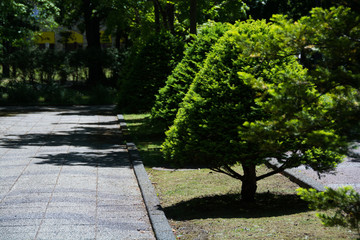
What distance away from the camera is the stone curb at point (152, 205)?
577 centimetres

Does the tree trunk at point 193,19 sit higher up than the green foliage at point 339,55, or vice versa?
the tree trunk at point 193,19

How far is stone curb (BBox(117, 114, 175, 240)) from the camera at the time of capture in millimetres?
5766

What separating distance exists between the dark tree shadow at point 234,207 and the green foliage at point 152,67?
7535 millimetres

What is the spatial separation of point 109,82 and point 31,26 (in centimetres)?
599

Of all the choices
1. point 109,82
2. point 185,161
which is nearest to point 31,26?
point 109,82

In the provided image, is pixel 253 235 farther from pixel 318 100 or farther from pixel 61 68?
pixel 61 68

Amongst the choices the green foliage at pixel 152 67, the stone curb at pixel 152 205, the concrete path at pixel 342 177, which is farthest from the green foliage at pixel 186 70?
the concrete path at pixel 342 177

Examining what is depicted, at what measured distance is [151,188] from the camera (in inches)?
312

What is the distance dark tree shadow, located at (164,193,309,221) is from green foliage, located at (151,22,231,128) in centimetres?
204

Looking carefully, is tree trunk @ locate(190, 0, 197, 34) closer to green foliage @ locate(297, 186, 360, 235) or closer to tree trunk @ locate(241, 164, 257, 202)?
tree trunk @ locate(241, 164, 257, 202)

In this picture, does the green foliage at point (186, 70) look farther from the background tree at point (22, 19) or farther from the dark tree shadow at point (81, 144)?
the background tree at point (22, 19)

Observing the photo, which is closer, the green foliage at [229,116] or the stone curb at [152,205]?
the stone curb at [152,205]

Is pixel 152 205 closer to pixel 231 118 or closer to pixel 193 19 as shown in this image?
pixel 231 118

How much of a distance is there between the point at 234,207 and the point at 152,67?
842 cm
